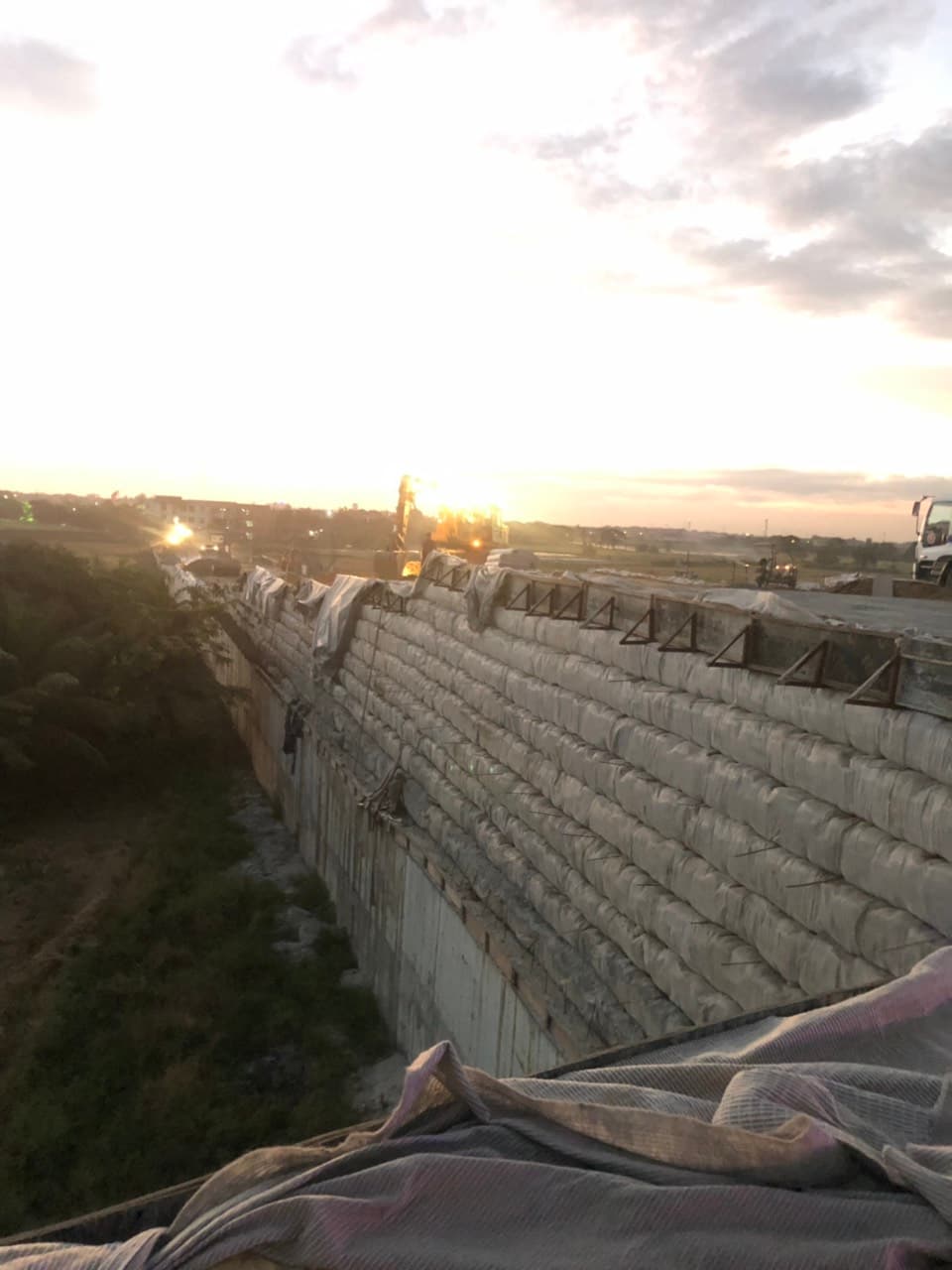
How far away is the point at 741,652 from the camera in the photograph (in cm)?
586

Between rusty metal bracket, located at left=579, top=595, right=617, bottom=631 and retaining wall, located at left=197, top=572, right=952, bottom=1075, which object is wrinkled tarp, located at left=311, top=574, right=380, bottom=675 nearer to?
retaining wall, located at left=197, top=572, right=952, bottom=1075

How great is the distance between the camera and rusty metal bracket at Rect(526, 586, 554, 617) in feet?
29.3

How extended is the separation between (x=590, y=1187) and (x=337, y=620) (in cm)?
1407

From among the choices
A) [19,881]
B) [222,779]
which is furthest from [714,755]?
[222,779]

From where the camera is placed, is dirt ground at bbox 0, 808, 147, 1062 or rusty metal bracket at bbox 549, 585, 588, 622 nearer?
rusty metal bracket at bbox 549, 585, 588, 622

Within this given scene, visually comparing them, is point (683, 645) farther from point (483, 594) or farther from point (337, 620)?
point (337, 620)

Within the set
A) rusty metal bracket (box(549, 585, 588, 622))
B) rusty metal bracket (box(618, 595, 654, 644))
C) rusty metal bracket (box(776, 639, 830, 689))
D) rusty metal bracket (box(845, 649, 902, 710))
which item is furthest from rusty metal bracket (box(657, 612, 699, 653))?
rusty metal bracket (box(845, 649, 902, 710))

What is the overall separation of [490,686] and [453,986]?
10.0 ft

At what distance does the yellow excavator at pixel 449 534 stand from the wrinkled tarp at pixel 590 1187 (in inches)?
1142

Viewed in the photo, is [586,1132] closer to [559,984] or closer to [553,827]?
[559,984]

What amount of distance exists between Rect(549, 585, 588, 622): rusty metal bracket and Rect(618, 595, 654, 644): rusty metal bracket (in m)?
1.12

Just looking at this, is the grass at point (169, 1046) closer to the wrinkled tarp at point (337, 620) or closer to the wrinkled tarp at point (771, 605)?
the wrinkled tarp at point (337, 620)

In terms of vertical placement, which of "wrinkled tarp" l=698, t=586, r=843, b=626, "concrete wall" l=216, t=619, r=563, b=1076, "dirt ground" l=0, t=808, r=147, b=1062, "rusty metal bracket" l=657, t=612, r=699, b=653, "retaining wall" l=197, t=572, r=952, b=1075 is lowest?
"dirt ground" l=0, t=808, r=147, b=1062

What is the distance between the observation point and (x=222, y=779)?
21.2 m
